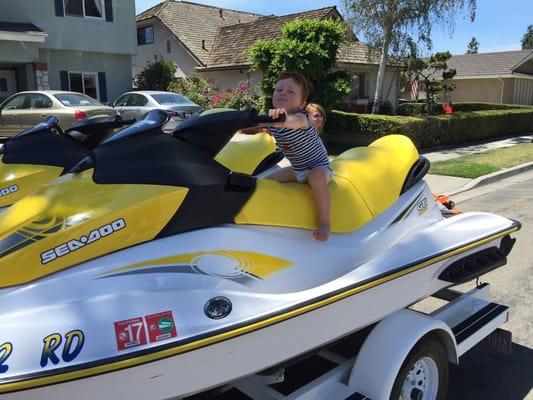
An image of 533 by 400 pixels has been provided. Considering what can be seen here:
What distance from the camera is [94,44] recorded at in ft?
68.2

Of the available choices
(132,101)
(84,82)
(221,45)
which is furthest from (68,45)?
(221,45)

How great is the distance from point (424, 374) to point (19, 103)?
14403 mm

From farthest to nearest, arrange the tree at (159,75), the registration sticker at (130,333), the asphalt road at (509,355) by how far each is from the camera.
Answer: the tree at (159,75), the asphalt road at (509,355), the registration sticker at (130,333)

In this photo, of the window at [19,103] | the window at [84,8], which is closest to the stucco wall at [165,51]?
the window at [84,8]

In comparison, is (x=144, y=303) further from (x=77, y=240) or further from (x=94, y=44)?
(x=94, y=44)

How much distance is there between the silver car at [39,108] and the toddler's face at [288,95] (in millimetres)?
11679

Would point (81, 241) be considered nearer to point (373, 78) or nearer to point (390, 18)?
point (390, 18)

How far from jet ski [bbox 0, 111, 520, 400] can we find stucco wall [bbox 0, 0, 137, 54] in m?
19.4

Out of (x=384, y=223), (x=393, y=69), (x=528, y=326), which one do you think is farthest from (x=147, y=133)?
(x=393, y=69)

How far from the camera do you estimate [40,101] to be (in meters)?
14.1

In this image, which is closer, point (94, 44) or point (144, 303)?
point (144, 303)

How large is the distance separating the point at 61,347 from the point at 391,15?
16693 millimetres

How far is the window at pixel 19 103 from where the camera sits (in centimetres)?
1428

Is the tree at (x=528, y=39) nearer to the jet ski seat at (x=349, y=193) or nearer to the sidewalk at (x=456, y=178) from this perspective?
the sidewalk at (x=456, y=178)
